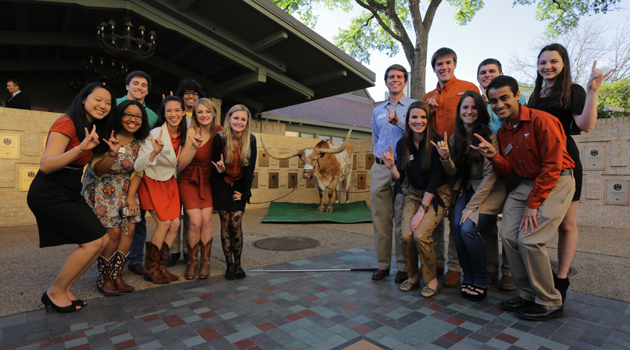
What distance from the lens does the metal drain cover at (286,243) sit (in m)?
4.80

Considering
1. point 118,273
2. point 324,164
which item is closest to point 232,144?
point 118,273

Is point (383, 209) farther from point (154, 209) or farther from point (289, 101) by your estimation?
point (289, 101)

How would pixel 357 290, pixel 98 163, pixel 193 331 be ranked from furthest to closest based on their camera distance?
pixel 357 290 → pixel 98 163 → pixel 193 331

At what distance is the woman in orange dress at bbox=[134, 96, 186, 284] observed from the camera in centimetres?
317

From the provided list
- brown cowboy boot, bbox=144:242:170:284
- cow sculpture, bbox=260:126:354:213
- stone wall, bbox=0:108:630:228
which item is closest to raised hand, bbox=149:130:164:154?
brown cowboy boot, bbox=144:242:170:284

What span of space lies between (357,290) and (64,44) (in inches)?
327

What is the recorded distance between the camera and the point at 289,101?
1086 cm

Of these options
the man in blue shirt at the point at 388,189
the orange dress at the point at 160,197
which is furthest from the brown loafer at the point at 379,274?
the orange dress at the point at 160,197

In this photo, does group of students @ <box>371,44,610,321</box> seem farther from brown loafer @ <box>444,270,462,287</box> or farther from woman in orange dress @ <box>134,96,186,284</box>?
woman in orange dress @ <box>134,96,186,284</box>

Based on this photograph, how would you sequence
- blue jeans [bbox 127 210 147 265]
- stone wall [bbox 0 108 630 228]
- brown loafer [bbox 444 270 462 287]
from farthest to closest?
stone wall [bbox 0 108 630 228] < blue jeans [bbox 127 210 147 265] < brown loafer [bbox 444 270 462 287]

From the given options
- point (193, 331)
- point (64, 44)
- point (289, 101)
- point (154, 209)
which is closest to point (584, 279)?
point (193, 331)

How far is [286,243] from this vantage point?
5082 mm

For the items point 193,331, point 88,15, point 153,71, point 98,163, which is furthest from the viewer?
point 153,71

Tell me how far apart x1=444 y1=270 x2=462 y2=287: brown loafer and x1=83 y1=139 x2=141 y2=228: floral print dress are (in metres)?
2.96
